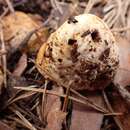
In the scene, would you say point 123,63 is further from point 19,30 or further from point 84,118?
point 19,30

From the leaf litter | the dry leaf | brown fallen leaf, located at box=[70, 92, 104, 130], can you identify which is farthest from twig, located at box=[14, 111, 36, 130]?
the dry leaf

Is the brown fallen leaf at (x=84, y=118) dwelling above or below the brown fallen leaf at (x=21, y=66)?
below

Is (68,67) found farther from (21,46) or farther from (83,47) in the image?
(21,46)

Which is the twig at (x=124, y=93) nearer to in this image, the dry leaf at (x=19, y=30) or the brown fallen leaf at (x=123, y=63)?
the brown fallen leaf at (x=123, y=63)

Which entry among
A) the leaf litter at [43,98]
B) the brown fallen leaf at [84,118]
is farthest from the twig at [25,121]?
the brown fallen leaf at [84,118]

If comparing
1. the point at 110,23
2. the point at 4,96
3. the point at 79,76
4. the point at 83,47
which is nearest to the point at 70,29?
the point at 83,47

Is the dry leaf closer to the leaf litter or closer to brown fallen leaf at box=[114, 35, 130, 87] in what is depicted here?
the leaf litter
